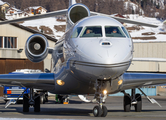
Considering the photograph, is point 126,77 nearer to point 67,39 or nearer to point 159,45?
point 67,39

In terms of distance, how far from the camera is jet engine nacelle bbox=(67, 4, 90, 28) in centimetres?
1590

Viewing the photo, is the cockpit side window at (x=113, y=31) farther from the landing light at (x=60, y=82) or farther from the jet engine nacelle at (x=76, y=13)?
the jet engine nacelle at (x=76, y=13)

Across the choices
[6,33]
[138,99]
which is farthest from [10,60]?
[138,99]

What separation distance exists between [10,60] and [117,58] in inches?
1075

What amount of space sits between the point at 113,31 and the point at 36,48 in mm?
5548

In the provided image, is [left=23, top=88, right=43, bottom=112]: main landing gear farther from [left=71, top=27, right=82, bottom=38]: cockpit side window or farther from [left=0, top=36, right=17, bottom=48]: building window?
[left=0, top=36, right=17, bottom=48]: building window

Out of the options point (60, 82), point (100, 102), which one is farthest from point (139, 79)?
point (60, 82)

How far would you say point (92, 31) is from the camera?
11492 millimetres

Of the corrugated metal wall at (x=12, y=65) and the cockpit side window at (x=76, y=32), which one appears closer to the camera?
the cockpit side window at (x=76, y=32)

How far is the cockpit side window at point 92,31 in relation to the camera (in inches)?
445

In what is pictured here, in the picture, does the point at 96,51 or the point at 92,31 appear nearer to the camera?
the point at 96,51

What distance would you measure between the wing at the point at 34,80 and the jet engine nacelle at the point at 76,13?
3.34 m

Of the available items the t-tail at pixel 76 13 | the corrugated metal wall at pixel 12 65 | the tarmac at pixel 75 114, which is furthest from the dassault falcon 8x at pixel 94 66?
the corrugated metal wall at pixel 12 65

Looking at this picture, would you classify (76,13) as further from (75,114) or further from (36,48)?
(75,114)
